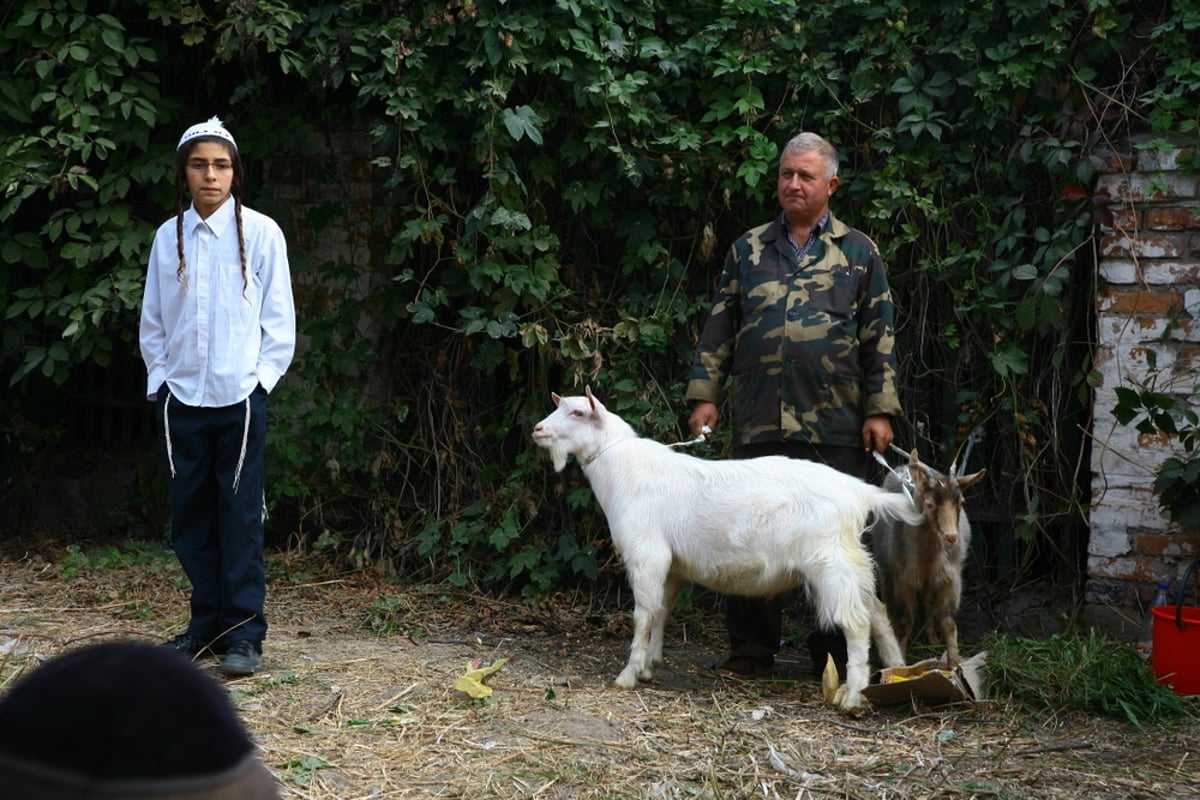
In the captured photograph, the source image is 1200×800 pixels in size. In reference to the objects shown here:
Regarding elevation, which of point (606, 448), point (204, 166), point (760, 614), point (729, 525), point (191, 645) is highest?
point (204, 166)

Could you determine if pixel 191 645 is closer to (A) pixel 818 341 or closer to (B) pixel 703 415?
(B) pixel 703 415

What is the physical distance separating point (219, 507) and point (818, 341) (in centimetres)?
258

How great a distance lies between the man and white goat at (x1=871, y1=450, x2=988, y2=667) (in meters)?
0.32

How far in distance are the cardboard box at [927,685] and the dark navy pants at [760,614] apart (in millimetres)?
591

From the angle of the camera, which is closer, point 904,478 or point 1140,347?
point 904,478

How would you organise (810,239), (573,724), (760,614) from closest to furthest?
(573,724), (810,239), (760,614)

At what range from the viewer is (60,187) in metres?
6.52

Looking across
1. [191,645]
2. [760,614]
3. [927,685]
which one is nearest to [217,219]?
[191,645]

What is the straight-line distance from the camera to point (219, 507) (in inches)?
195

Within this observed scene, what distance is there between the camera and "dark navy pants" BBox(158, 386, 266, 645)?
4.88 m

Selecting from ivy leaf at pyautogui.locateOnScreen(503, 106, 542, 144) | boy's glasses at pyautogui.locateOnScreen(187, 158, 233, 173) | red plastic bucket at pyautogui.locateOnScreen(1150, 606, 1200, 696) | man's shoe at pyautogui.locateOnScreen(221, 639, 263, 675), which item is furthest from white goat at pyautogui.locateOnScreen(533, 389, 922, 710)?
boy's glasses at pyautogui.locateOnScreen(187, 158, 233, 173)

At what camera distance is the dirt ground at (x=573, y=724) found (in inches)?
154

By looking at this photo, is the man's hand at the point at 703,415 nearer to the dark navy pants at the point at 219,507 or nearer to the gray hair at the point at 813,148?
the gray hair at the point at 813,148

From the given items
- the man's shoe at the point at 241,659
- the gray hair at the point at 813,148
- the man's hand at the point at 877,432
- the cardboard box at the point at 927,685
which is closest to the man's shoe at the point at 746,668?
the cardboard box at the point at 927,685
